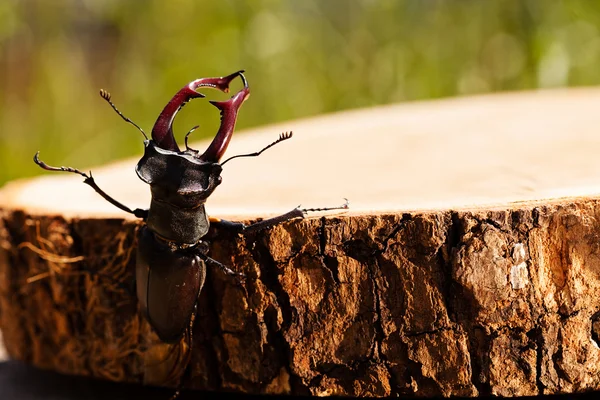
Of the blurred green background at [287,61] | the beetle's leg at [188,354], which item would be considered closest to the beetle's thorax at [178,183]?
the beetle's leg at [188,354]

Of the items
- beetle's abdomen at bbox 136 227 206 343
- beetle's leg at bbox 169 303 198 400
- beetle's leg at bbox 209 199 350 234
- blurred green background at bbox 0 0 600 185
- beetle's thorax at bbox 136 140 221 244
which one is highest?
blurred green background at bbox 0 0 600 185

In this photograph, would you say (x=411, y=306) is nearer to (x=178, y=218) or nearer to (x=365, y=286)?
(x=365, y=286)

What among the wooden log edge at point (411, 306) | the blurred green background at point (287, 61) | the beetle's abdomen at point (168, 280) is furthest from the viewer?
the blurred green background at point (287, 61)

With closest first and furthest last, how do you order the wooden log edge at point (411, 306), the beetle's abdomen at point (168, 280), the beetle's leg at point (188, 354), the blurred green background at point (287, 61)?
the wooden log edge at point (411, 306), the beetle's abdomen at point (168, 280), the beetle's leg at point (188, 354), the blurred green background at point (287, 61)

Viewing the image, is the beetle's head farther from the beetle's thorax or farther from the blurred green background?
the blurred green background

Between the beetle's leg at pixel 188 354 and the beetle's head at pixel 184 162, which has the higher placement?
the beetle's head at pixel 184 162

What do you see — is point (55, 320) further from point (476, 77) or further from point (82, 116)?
point (476, 77)

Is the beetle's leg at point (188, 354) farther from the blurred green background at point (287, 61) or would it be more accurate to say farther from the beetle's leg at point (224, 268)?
the blurred green background at point (287, 61)

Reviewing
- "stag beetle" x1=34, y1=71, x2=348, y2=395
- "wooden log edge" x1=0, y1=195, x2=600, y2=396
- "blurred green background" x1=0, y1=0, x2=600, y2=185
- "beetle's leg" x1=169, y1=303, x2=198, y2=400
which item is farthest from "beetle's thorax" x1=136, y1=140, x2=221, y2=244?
"blurred green background" x1=0, y1=0, x2=600, y2=185
